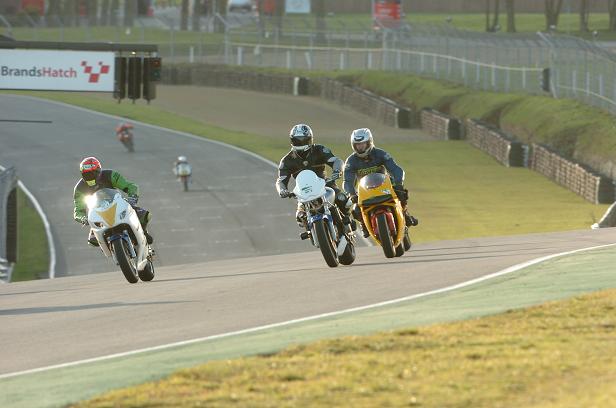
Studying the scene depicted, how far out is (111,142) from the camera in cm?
5803

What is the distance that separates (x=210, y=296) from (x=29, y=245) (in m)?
23.6

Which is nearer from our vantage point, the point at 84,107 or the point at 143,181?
the point at 143,181

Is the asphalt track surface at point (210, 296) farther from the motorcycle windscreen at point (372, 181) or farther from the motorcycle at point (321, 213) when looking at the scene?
the motorcycle windscreen at point (372, 181)

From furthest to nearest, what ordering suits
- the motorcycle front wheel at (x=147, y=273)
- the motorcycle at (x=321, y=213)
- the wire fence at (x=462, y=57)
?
the wire fence at (x=462, y=57), the motorcycle front wheel at (x=147, y=273), the motorcycle at (x=321, y=213)

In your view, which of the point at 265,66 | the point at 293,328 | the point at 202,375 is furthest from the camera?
the point at 265,66

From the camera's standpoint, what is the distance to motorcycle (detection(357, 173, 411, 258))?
18.0 metres

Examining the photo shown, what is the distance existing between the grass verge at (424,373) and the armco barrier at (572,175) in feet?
89.5

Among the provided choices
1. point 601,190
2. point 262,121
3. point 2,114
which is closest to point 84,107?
point 2,114

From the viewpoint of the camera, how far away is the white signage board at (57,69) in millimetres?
37156

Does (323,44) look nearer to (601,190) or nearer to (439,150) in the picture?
(439,150)

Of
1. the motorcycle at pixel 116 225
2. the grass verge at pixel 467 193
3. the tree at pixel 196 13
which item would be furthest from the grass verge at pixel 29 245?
the tree at pixel 196 13

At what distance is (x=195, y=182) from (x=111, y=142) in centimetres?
1035

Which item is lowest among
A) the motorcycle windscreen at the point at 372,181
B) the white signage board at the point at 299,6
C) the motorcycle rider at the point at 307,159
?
the motorcycle windscreen at the point at 372,181

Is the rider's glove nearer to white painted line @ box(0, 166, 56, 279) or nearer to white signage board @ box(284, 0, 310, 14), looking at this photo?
white painted line @ box(0, 166, 56, 279)
